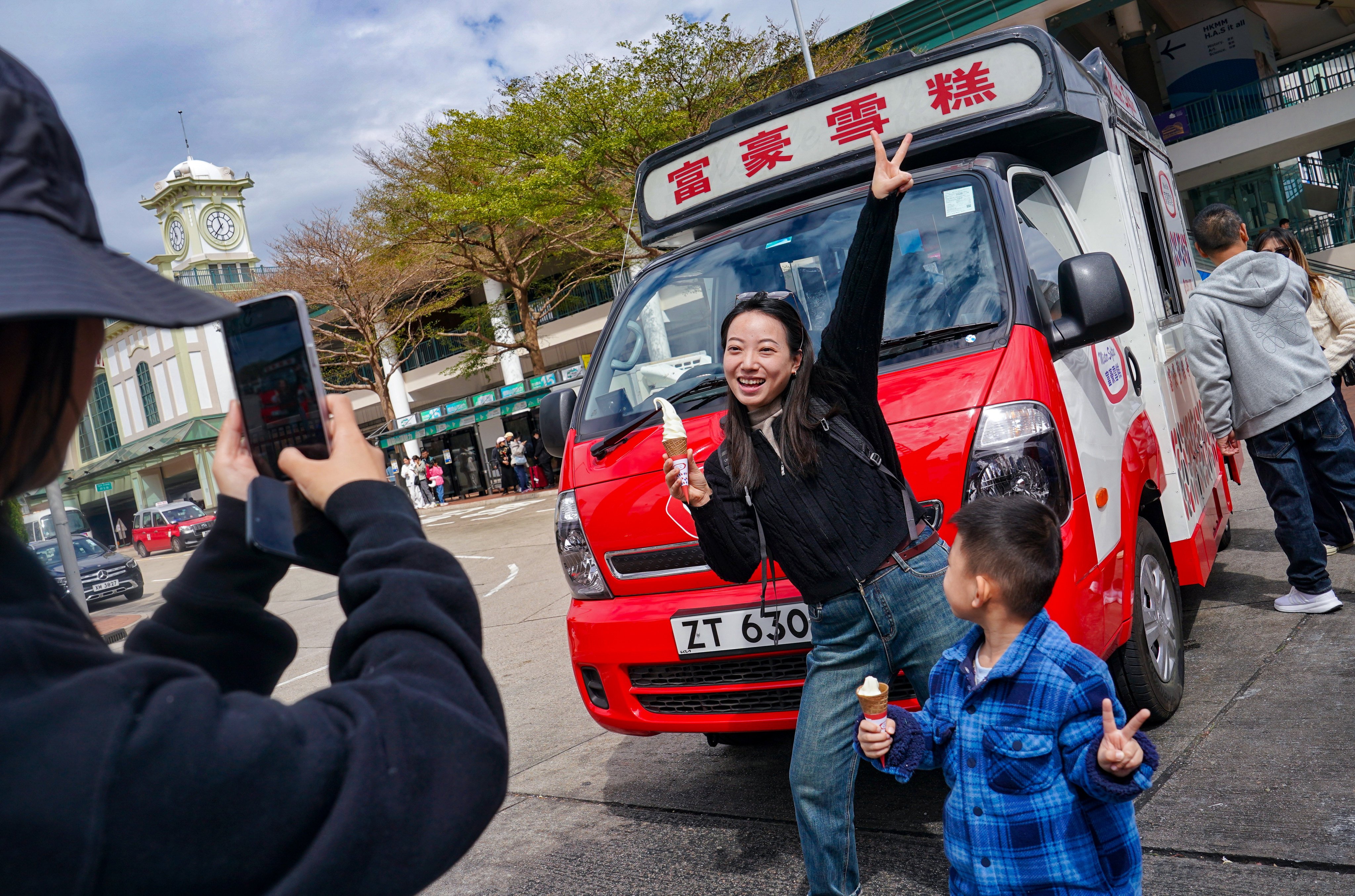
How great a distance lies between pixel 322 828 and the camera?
769 millimetres

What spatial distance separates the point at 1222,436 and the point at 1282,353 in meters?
0.47

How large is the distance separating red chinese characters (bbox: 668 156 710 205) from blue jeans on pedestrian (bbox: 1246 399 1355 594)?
9.57 ft

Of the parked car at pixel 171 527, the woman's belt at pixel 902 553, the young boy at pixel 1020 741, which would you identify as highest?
the parked car at pixel 171 527

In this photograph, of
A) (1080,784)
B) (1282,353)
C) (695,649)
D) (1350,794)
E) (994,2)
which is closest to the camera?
(1080,784)

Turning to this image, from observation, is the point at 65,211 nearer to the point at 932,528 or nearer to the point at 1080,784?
the point at 1080,784

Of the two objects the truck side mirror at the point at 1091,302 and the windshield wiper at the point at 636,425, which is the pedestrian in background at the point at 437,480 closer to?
the windshield wiper at the point at 636,425

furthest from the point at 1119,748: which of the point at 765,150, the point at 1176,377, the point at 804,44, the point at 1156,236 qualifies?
the point at 804,44

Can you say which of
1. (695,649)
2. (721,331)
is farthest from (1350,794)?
(721,331)

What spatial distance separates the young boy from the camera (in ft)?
6.41

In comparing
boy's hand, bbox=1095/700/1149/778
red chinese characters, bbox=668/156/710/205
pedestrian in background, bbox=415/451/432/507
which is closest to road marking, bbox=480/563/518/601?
red chinese characters, bbox=668/156/710/205

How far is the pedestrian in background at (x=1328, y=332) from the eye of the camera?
5328 mm

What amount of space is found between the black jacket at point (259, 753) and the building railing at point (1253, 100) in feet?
96.3

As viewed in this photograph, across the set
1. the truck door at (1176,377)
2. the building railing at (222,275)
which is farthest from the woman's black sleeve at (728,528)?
the building railing at (222,275)

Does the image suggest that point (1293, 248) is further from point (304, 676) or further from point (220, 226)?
point (220, 226)
